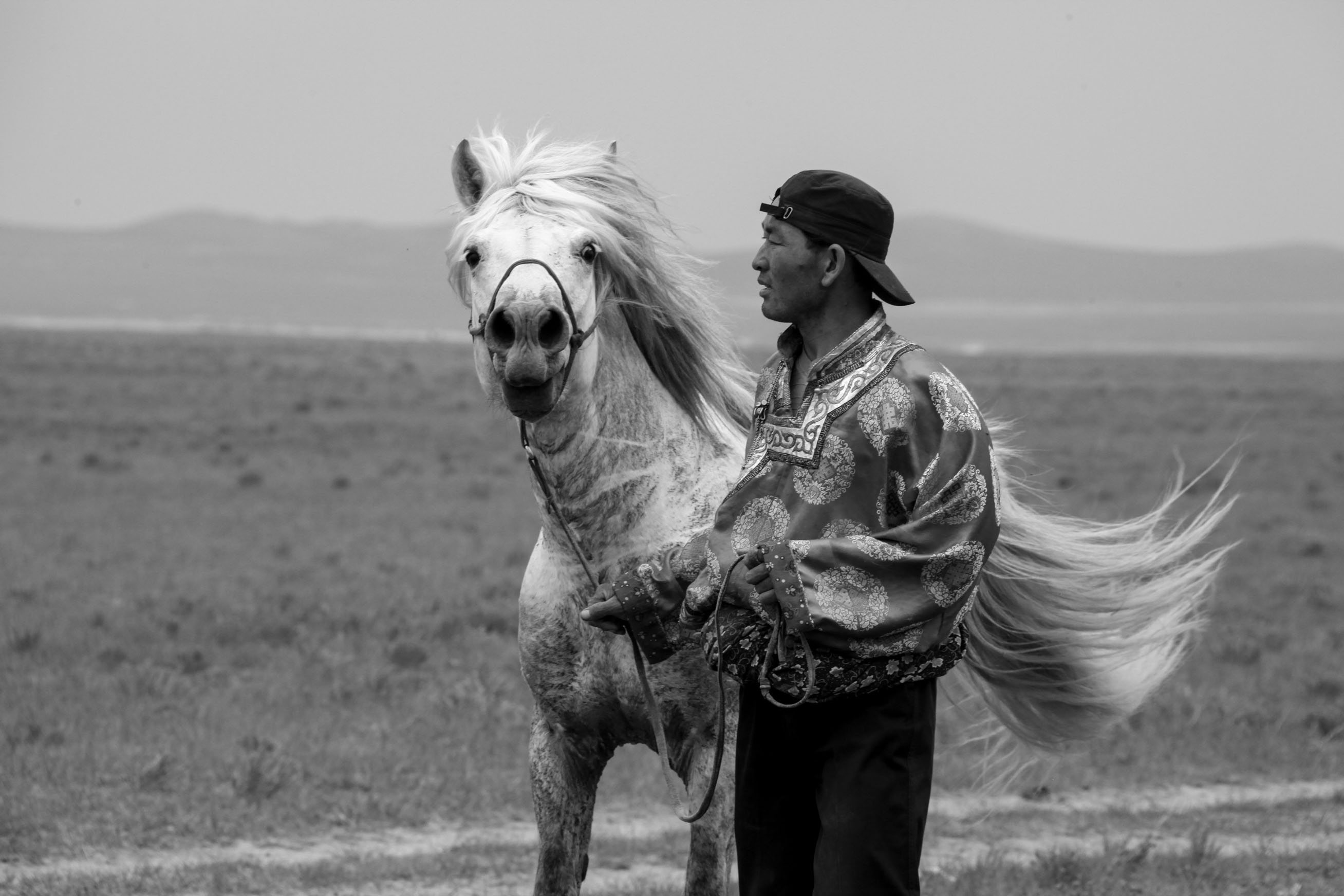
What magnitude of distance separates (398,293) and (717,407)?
478 ft

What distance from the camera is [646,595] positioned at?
3131 millimetres

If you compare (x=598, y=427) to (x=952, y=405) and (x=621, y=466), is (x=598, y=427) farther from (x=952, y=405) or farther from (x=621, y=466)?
(x=952, y=405)

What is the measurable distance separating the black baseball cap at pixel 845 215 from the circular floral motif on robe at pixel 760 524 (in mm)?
472

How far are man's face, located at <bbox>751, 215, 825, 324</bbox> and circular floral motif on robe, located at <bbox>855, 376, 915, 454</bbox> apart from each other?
262 mm

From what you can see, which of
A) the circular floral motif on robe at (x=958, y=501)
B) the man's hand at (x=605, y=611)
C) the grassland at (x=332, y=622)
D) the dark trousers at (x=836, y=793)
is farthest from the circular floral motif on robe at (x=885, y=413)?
the grassland at (x=332, y=622)

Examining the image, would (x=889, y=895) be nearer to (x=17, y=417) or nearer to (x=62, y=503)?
(x=62, y=503)

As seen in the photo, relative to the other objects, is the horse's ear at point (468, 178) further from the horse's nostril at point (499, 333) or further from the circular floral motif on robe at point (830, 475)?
the circular floral motif on robe at point (830, 475)

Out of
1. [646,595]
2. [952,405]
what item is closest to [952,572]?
[952,405]

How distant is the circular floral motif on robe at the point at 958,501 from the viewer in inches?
112

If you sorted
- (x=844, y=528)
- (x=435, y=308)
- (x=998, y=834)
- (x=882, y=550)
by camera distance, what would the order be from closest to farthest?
(x=882, y=550) → (x=844, y=528) → (x=998, y=834) → (x=435, y=308)

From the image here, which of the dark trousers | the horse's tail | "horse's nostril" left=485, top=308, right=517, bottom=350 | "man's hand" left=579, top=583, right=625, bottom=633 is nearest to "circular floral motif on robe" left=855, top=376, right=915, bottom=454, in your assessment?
the dark trousers

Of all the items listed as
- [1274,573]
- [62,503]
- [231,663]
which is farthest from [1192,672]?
[62,503]

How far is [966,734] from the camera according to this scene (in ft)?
24.7

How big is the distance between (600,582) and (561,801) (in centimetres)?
55
